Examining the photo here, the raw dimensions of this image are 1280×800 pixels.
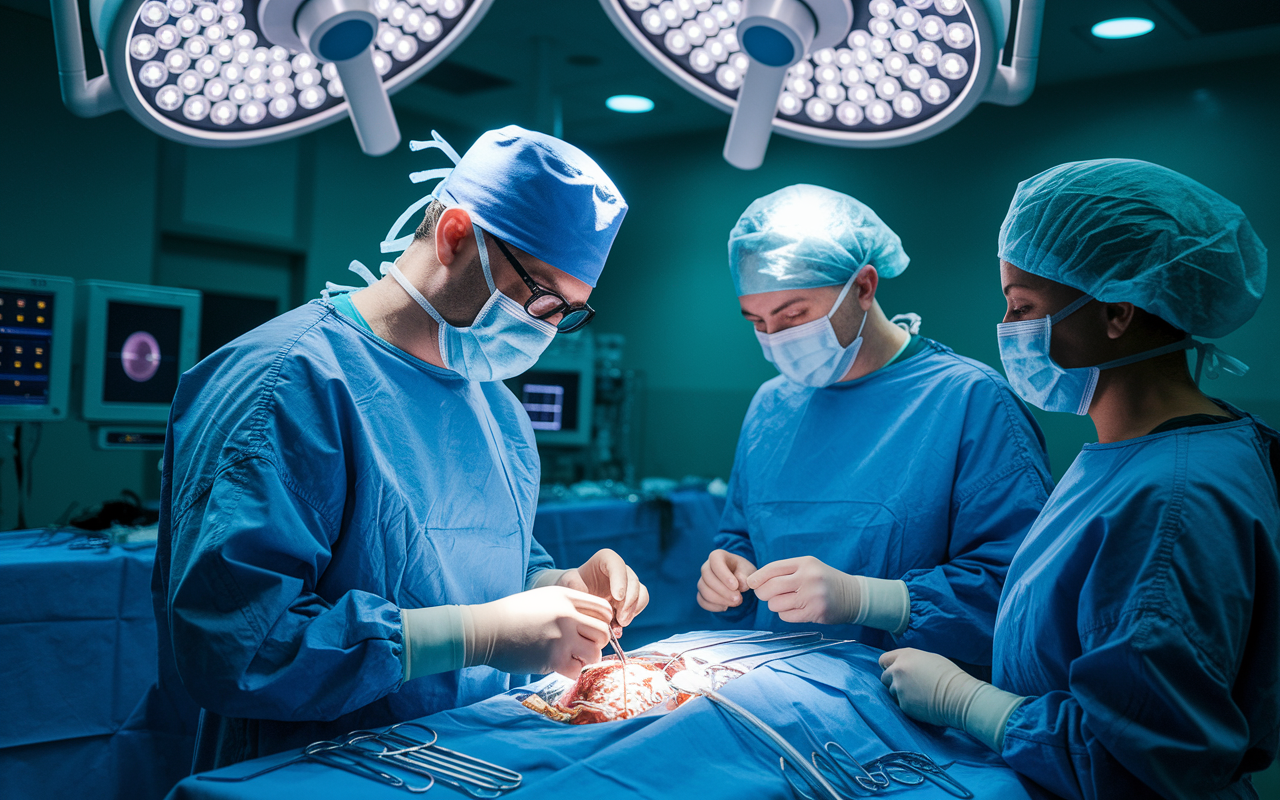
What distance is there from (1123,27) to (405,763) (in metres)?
→ 4.22

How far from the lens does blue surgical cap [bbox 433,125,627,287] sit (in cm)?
138

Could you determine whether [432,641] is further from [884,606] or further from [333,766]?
[884,606]

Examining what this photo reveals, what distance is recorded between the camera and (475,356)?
146 cm

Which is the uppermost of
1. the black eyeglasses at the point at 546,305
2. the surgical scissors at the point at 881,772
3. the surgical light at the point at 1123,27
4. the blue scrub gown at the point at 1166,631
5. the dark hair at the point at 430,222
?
the surgical light at the point at 1123,27

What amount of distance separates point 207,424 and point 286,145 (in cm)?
439

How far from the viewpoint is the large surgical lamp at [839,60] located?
1077 mm

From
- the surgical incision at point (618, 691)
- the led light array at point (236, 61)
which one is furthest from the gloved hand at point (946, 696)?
the led light array at point (236, 61)

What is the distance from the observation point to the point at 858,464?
1.84 m

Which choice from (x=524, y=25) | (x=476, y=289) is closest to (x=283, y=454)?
(x=476, y=289)

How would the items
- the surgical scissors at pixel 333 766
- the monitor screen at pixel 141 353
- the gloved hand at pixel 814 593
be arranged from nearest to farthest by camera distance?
the surgical scissors at pixel 333 766 → the gloved hand at pixel 814 593 → the monitor screen at pixel 141 353

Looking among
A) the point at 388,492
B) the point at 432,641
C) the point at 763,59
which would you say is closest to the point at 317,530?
the point at 388,492

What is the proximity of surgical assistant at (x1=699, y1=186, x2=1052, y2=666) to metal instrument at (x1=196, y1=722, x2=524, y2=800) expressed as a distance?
74 centimetres

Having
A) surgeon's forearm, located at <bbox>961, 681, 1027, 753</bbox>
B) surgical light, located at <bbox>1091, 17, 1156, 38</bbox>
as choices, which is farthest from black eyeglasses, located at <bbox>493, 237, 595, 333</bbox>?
surgical light, located at <bbox>1091, 17, 1156, 38</bbox>

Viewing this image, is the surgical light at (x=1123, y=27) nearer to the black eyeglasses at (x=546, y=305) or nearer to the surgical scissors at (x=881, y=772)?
the black eyeglasses at (x=546, y=305)
